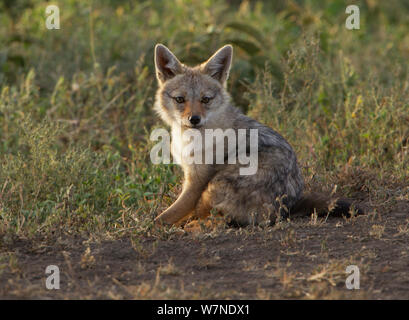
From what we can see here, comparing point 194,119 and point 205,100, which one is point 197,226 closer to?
point 194,119

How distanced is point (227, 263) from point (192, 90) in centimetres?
197

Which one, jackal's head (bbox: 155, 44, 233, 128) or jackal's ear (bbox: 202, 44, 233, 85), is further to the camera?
jackal's ear (bbox: 202, 44, 233, 85)

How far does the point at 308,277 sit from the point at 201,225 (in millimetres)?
1247

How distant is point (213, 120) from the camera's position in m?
5.66

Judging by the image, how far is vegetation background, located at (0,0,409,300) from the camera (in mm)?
5801

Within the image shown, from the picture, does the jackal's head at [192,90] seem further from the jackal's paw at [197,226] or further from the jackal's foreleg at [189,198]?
the jackal's paw at [197,226]

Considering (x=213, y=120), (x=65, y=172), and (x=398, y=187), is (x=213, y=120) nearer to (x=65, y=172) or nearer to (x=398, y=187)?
(x=65, y=172)

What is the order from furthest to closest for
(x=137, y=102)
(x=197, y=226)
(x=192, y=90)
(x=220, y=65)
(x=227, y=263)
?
1. (x=137, y=102)
2. (x=220, y=65)
3. (x=192, y=90)
4. (x=197, y=226)
5. (x=227, y=263)

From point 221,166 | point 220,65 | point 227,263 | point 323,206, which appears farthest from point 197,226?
point 220,65

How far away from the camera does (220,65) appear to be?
19.5ft

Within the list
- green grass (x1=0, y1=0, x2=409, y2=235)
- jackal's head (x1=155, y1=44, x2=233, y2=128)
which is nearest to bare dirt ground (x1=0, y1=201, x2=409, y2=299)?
green grass (x1=0, y1=0, x2=409, y2=235)

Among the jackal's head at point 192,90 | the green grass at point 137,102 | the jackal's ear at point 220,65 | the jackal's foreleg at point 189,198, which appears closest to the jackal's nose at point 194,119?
the jackal's head at point 192,90

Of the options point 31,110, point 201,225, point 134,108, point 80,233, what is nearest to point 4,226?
point 80,233

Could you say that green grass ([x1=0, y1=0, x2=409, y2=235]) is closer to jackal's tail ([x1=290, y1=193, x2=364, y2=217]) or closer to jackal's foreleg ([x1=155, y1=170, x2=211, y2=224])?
jackal's foreleg ([x1=155, y1=170, x2=211, y2=224])
